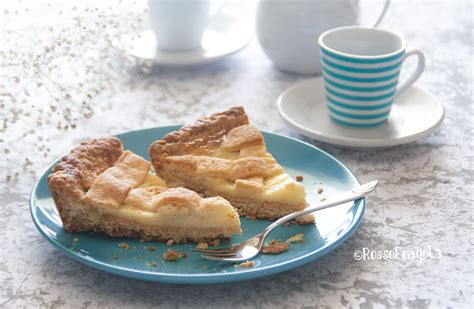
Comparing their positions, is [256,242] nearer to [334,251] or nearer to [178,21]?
[334,251]

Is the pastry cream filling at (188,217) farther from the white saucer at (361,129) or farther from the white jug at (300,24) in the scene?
the white jug at (300,24)

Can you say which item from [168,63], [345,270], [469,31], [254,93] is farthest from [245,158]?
[469,31]

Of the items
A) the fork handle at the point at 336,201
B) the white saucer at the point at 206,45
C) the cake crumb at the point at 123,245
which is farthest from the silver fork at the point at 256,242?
the white saucer at the point at 206,45

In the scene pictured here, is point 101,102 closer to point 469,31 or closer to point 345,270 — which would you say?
point 345,270

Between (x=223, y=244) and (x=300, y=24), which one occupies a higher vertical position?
(x=300, y=24)

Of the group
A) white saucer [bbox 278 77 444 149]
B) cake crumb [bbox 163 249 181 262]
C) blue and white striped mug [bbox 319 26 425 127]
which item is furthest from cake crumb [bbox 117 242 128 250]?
blue and white striped mug [bbox 319 26 425 127]

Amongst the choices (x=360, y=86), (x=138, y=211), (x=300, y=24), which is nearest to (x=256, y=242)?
(x=138, y=211)
